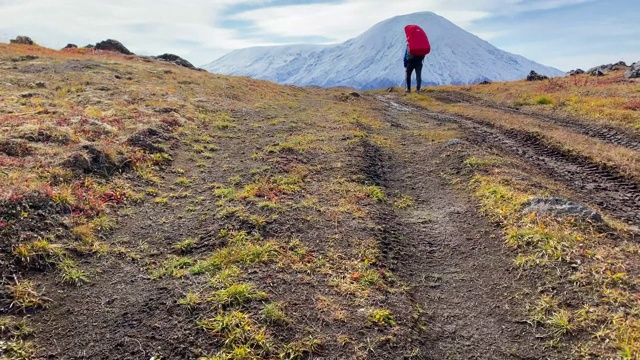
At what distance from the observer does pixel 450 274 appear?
8695mm

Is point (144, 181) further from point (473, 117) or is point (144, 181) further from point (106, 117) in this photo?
point (473, 117)

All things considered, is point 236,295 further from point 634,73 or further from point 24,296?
point 634,73

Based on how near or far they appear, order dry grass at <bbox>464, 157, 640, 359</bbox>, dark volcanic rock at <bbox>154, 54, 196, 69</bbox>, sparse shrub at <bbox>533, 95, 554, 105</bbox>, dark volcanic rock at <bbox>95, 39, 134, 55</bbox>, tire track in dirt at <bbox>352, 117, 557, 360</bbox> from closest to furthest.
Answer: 1. dry grass at <bbox>464, 157, 640, 359</bbox>
2. tire track in dirt at <bbox>352, 117, 557, 360</bbox>
3. sparse shrub at <bbox>533, 95, 554, 105</bbox>
4. dark volcanic rock at <bbox>154, 54, 196, 69</bbox>
5. dark volcanic rock at <bbox>95, 39, 134, 55</bbox>

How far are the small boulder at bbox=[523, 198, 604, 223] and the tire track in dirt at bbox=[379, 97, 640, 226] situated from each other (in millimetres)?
1726

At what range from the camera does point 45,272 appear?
7.81 m

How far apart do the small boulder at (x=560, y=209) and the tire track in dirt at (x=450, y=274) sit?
49.4 inches

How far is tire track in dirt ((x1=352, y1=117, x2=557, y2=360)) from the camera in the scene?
21.9 ft

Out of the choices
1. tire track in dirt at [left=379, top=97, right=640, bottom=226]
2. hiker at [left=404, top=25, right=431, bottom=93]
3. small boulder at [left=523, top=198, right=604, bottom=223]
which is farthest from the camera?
hiker at [left=404, top=25, right=431, bottom=93]

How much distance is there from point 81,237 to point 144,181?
14.0 feet

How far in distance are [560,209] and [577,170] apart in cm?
640

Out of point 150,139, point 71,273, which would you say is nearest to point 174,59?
Answer: point 150,139

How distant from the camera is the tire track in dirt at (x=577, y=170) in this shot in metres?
11.7

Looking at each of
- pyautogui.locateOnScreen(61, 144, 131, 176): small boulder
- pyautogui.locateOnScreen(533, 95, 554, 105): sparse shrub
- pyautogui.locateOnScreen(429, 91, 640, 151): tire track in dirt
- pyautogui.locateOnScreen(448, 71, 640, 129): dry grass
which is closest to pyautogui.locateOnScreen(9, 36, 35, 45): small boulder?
pyautogui.locateOnScreen(61, 144, 131, 176): small boulder

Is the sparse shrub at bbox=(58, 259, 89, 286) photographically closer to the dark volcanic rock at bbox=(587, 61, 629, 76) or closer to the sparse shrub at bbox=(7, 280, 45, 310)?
the sparse shrub at bbox=(7, 280, 45, 310)
